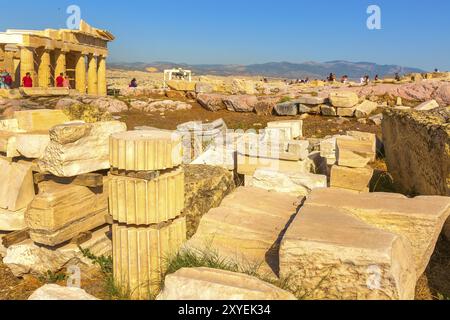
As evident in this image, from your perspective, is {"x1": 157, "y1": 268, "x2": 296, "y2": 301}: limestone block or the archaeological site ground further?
the archaeological site ground

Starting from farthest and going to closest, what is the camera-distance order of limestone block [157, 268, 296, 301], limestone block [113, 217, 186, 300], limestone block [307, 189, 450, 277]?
limestone block [113, 217, 186, 300]
limestone block [307, 189, 450, 277]
limestone block [157, 268, 296, 301]

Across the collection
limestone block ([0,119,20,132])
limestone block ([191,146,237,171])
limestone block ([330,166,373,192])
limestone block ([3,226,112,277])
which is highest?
limestone block ([0,119,20,132])

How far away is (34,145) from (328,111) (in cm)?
1197

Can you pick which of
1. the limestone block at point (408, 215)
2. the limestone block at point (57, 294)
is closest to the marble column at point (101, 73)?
the limestone block at point (408, 215)

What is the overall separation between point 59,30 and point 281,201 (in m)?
22.1

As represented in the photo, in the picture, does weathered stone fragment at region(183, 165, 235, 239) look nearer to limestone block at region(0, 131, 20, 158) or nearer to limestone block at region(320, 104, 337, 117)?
limestone block at region(0, 131, 20, 158)

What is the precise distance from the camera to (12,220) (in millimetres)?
4832

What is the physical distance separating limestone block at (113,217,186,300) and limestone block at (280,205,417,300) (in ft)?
3.75

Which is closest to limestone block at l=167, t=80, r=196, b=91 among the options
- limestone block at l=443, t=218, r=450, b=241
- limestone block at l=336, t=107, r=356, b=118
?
limestone block at l=336, t=107, r=356, b=118

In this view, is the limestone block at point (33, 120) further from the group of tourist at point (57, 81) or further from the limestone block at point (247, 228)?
the group of tourist at point (57, 81)

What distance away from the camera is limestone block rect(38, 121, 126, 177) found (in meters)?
4.32

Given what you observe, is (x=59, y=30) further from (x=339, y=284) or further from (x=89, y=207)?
(x=339, y=284)

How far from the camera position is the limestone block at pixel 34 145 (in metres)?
4.94
